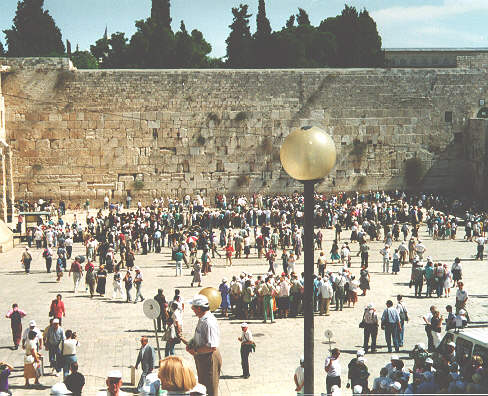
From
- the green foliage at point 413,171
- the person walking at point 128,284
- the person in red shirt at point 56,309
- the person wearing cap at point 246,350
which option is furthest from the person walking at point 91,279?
the green foliage at point 413,171

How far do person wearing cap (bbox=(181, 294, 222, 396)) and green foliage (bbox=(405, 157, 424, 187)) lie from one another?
27106 mm

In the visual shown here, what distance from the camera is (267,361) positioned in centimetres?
1138

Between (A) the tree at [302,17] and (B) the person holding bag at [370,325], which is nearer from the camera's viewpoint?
(B) the person holding bag at [370,325]

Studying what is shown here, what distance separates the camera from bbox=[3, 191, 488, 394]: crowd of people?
12.1 m

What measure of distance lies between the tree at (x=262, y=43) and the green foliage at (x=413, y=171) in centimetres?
1009

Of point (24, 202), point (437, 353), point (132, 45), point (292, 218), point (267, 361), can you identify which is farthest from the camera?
point (132, 45)

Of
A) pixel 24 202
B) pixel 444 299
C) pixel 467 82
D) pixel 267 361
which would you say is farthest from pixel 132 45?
pixel 267 361

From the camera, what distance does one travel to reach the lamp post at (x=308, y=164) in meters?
5.60

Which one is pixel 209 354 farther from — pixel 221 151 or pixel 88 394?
pixel 221 151

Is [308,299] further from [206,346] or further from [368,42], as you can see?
[368,42]

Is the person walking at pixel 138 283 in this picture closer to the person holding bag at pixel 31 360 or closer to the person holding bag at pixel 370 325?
the person holding bag at pixel 31 360

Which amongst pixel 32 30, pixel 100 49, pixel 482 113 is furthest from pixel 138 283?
pixel 100 49

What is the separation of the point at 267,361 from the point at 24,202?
64.9 feet

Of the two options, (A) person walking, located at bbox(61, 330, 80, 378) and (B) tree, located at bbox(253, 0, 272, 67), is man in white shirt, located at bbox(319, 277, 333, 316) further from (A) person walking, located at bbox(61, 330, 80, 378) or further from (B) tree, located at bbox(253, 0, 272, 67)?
(B) tree, located at bbox(253, 0, 272, 67)
